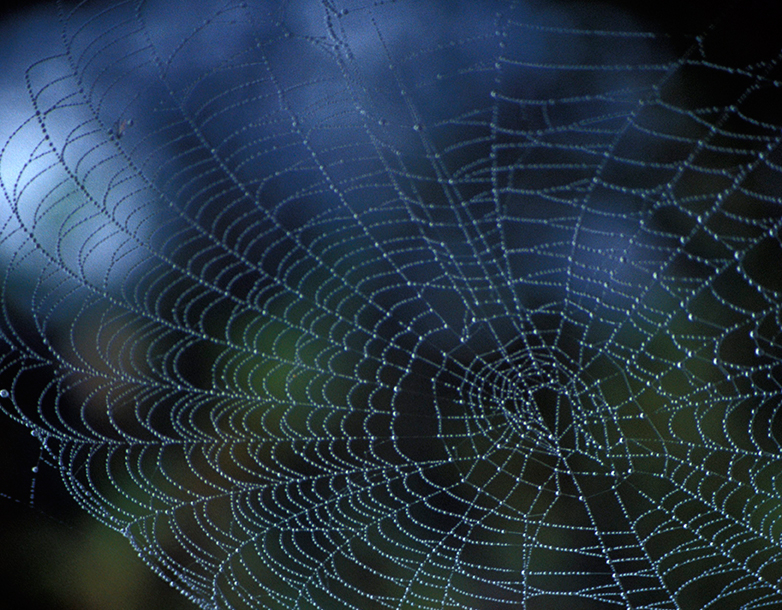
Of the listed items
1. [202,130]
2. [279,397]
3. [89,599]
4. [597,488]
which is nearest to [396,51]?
[202,130]

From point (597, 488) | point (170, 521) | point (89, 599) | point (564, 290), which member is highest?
point (564, 290)

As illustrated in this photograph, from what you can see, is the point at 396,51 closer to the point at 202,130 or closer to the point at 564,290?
the point at 202,130

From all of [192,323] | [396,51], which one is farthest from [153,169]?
[396,51]

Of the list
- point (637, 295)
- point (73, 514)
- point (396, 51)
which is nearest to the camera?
point (396, 51)

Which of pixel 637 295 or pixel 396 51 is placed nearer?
pixel 396 51

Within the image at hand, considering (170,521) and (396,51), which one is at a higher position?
(396,51)

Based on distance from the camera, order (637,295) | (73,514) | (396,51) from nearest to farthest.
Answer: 1. (396,51)
2. (637,295)
3. (73,514)
